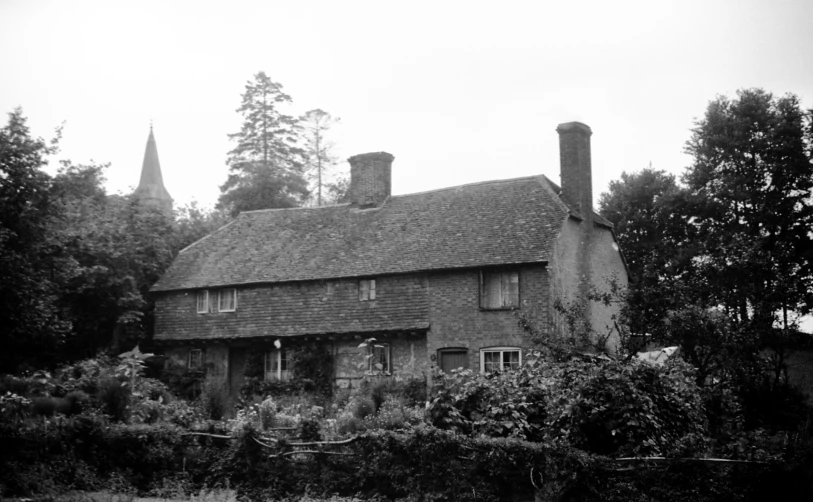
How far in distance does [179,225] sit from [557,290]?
19.5m

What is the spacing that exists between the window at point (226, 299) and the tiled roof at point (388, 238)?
0.48 meters

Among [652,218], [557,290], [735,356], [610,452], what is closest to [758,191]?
[652,218]

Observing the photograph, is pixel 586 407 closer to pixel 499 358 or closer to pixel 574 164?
pixel 499 358

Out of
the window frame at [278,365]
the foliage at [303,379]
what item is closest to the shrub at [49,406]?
the foliage at [303,379]

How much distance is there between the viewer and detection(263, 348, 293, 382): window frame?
32.7 metres

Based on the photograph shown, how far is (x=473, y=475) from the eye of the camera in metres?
13.9

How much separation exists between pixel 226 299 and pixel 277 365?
361cm

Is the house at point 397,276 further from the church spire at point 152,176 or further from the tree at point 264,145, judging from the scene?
the church spire at point 152,176

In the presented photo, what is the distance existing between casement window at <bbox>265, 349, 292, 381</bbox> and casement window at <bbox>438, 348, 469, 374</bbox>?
21.5 feet

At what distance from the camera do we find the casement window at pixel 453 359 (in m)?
29.5

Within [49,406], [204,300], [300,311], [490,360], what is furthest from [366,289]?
[49,406]

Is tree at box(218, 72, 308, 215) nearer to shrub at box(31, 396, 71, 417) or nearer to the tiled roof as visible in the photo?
the tiled roof

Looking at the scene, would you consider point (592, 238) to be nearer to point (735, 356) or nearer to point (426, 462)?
point (735, 356)

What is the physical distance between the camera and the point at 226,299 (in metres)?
34.6
